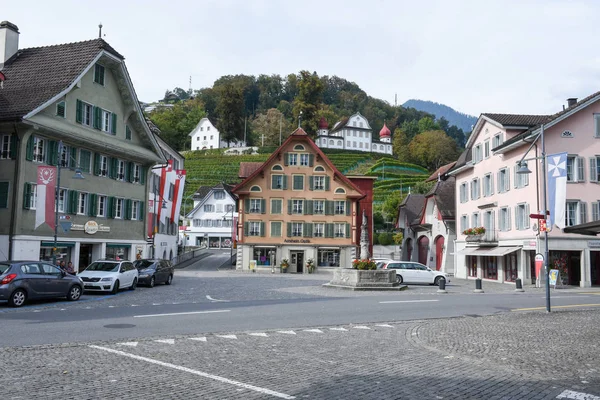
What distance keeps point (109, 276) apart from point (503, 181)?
2893cm

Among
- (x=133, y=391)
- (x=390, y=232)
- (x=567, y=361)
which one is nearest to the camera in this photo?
(x=133, y=391)

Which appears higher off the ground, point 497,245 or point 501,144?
point 501,144

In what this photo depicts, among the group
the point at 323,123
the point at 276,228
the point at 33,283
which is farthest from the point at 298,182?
the point at 323,123

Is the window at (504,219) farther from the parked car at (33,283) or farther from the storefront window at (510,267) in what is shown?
the parked car at (33,283)

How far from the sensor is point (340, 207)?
53.8m

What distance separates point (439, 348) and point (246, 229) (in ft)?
139

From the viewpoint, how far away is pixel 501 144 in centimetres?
4047

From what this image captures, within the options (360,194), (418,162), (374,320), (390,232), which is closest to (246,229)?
(360,194)

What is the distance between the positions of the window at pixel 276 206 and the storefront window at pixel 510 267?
20.9 m

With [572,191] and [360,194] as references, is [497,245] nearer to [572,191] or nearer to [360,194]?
[572,191]

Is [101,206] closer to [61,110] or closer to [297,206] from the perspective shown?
[61,110]

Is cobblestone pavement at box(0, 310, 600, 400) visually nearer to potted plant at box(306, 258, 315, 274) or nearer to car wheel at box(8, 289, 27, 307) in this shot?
car wheel at box(8, 289, 27, 307)

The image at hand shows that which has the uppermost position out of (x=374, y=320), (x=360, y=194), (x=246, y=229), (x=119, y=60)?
(x=119, y=60)

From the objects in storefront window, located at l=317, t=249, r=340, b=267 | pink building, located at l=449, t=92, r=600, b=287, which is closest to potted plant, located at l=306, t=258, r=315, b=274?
storefront window, located at l=317, t=249, r=340, b=267
